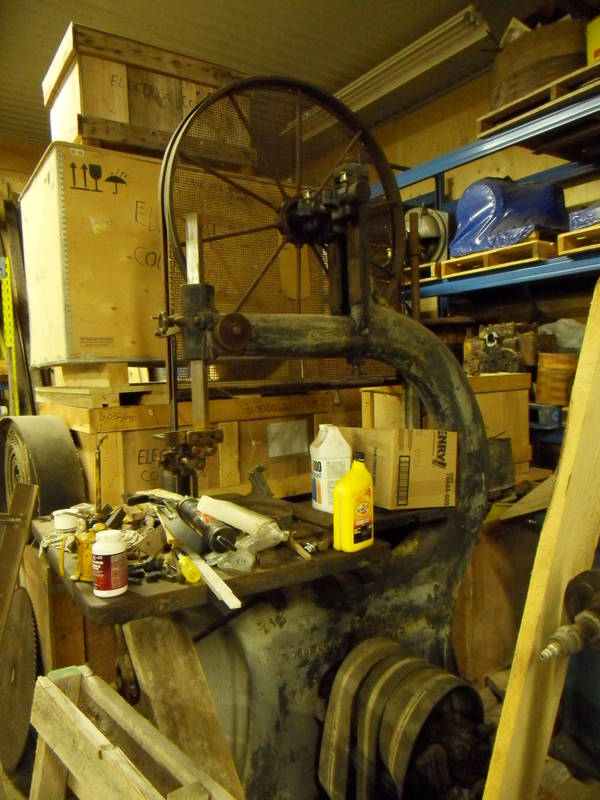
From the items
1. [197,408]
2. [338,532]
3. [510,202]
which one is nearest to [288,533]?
[338,532]

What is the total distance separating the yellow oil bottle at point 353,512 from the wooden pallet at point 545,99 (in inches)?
77.9

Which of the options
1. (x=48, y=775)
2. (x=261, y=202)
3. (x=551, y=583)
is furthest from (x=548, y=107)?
(x=48, y=775)

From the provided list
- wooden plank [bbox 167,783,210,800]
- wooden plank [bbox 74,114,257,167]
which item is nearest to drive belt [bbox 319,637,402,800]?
wooden plank [bbox 167,783,210,800]

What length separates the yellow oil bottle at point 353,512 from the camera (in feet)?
4.25

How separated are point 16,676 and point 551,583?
6.00 feet

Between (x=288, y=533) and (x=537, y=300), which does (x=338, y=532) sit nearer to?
(x=288, y=533)

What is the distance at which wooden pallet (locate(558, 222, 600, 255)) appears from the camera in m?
2.26

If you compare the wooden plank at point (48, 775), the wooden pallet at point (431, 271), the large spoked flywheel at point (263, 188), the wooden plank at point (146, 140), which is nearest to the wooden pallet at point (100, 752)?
the wooden plank at point (48, 775)

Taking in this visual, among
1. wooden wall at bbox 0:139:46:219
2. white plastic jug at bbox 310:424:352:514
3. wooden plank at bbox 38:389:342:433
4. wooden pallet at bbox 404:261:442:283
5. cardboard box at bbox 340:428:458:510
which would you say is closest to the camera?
white plastic jug at bbox 310:424:352:514

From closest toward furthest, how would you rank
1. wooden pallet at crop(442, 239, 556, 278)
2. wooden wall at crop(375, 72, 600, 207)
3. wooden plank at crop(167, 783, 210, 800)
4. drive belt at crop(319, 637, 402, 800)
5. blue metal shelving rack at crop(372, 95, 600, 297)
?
wooden plank at crop(167, 783, 210, 800), drive belt at crop(319, 637, 402, 800), blue metal shelving rack at crop(372, 95, 600, 297), wooden pallet at crop(442, 239, 556, 278), wooden wall at crop(375, 72, 600, 207)

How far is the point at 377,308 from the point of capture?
Answer: 4.86ft

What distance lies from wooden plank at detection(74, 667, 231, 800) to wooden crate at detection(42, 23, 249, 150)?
187 centimetres

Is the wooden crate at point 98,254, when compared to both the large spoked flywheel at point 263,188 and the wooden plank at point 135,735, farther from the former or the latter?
the wooden plank at point 135,735

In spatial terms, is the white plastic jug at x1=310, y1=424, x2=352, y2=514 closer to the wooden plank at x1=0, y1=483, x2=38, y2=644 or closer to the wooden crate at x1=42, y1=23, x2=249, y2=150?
the wooden plank at x1=0, y1=483, x2=38, y2=644
